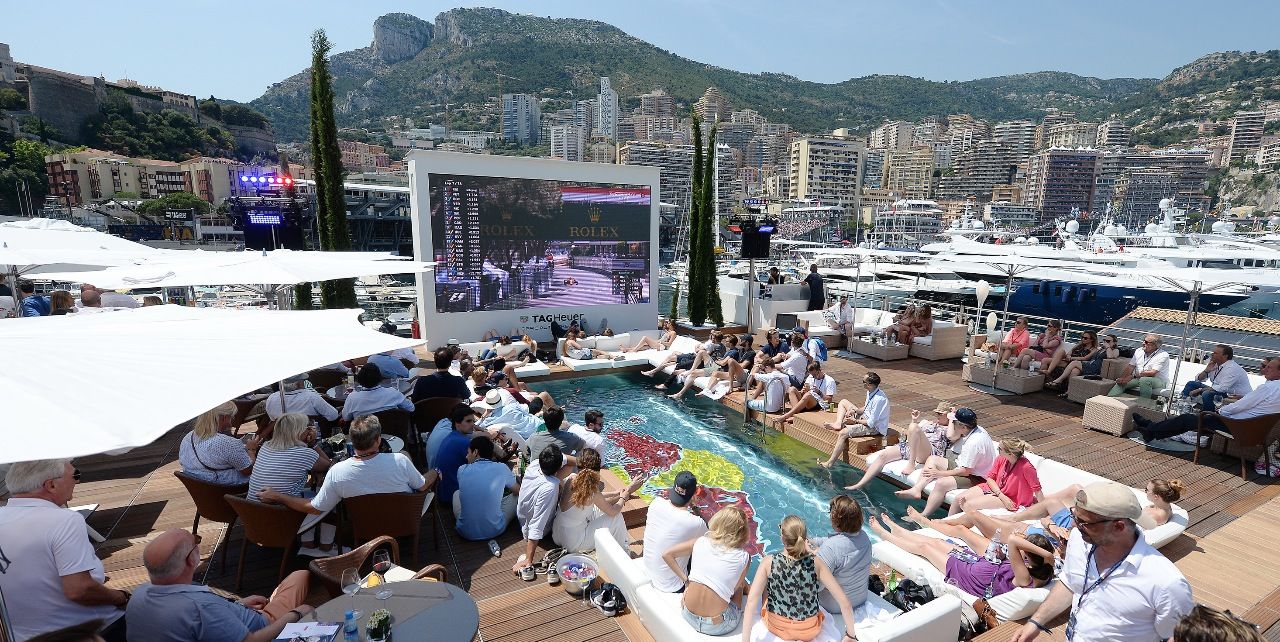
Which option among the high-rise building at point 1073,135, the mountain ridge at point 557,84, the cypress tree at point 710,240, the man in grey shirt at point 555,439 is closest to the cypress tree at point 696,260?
the cypress tree at point 710,240

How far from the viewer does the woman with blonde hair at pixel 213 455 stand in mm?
3912

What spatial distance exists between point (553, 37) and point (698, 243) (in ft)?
408

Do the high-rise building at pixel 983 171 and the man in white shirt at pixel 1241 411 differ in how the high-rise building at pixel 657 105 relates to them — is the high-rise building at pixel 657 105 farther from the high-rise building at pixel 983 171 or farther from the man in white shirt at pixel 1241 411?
the man in white shirt at pixel 1241 411

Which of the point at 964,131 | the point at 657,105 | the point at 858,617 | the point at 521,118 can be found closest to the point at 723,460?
the point at 858,617

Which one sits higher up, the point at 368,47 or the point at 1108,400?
the point at 368,47

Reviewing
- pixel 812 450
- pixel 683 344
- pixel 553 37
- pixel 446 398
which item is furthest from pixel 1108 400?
pixel 553 37

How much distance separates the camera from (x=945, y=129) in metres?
140

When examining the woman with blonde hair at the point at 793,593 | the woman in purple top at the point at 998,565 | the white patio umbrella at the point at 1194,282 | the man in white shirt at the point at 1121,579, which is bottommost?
the woman in purple top at the point at 998,565

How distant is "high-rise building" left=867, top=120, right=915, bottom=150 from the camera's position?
13562 centimetres

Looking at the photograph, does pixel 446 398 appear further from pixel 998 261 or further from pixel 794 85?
pixel 794 85

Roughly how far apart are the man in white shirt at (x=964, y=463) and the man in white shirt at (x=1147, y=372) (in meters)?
3.80

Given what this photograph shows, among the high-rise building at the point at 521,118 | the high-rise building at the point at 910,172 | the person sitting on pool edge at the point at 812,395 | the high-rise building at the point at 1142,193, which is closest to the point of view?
the person sitting on pool edge at the point at 812,395

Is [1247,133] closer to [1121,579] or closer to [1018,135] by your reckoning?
[1018,135]

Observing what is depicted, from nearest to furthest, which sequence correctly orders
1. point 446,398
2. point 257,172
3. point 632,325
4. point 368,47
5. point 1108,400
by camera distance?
point 446,398 < point 1108,400 < point 632,325 < point 257,172 < point 368,47
